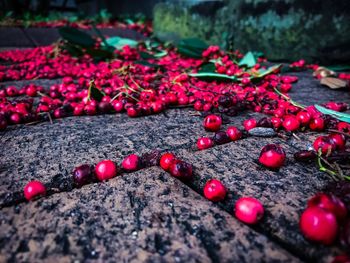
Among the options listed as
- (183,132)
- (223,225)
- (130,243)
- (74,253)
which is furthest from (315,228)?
(183,132)

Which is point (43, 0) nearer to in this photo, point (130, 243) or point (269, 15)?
point (269, 15)

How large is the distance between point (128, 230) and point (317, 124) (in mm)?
954

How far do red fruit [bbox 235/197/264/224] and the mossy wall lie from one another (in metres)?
2.52

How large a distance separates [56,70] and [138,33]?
3402mm

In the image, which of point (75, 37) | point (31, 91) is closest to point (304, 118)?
point (31, 91)

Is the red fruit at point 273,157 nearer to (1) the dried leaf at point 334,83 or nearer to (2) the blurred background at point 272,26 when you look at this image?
(1) the dried leaf at point 334,83

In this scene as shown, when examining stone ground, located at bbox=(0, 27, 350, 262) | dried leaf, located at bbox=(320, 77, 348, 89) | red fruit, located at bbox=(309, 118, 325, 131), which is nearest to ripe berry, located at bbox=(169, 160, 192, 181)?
stone ground, located at bbox=(0, 27, 350, 262)

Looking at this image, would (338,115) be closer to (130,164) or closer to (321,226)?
(321,226)

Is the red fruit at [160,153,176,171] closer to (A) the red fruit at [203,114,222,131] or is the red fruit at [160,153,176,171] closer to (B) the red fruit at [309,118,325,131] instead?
(A) the red fruit at [203,114,222,131]

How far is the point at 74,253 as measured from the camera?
601 mm

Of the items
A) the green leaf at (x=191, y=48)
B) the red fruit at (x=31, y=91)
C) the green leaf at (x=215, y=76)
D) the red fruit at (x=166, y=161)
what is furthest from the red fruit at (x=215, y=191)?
the green leaf at (x=191, y=48)

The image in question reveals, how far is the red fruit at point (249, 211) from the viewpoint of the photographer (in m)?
0.67

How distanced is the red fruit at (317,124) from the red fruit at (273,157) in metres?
0.43

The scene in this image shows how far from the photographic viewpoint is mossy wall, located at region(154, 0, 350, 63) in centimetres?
259
